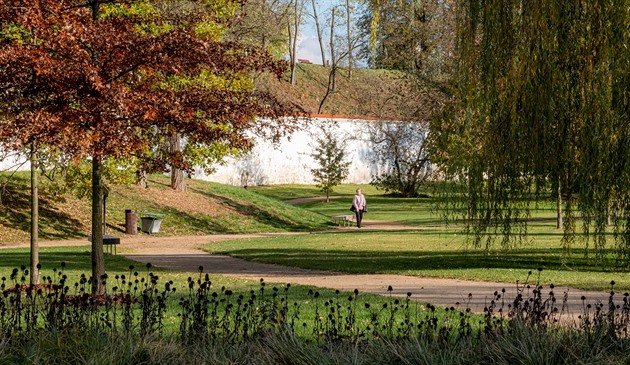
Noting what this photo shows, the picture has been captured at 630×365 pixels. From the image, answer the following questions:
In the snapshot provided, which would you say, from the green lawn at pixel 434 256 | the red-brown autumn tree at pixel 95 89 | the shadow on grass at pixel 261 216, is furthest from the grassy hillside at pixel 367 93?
the red-brown autumn tree at pixel 95 89

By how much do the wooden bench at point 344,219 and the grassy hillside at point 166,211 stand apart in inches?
24.2

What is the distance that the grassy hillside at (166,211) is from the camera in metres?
29.4

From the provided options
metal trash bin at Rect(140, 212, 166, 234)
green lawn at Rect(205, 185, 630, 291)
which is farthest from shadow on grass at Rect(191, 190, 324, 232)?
metal trash bin at Rect(140, 212, 166, 234)

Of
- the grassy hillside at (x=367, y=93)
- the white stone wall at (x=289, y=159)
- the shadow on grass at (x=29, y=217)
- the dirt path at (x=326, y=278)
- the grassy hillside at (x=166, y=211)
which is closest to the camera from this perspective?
the dirt path at (x=326, y=278)

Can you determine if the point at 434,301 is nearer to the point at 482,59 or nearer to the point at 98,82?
the point at 482,59

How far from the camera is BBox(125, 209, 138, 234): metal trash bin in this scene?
30.6 m

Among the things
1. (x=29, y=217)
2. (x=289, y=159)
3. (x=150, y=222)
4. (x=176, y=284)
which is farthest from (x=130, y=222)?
(x=289, y=159)

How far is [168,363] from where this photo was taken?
6531 millimetres

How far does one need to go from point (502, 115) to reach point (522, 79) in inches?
25.0

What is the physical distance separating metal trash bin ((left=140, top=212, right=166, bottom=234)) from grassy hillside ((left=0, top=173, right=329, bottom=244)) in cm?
43

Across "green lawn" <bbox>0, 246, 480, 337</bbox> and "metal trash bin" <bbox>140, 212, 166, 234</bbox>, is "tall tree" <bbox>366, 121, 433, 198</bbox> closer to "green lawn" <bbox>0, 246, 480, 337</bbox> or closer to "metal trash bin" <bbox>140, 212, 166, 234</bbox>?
"metal trash bin" <bbox>140, 212, 166, 234</bbox>

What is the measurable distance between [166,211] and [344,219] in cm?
768

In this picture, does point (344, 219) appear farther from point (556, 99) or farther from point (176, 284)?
point (556, 99)

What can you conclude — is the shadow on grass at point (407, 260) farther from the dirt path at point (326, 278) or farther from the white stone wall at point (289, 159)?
the white stone wall at point (289, 159)
